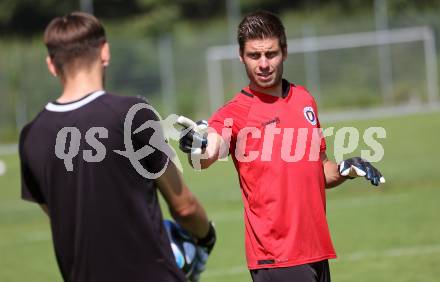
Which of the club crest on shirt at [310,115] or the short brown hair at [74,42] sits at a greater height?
the short brown hair at [74,42]

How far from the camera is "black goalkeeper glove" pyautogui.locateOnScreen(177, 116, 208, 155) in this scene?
3.63m

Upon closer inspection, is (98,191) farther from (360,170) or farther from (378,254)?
(378,254)

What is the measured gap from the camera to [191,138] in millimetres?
3656

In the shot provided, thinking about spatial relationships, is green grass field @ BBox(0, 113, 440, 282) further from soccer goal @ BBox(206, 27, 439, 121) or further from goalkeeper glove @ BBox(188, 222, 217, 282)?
soccer goal @ BBox(206, 27, 439, 121)

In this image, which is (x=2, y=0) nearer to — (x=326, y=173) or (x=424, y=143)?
(x=424, y=143)

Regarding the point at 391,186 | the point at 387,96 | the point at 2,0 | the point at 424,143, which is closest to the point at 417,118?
the point at 387,96

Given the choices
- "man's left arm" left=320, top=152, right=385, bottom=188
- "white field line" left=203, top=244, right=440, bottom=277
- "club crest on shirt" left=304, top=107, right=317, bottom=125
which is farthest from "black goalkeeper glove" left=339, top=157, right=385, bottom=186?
"white field line" left=203, top=244, right=440, bottom=277

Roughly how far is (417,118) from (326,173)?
69.6 ft

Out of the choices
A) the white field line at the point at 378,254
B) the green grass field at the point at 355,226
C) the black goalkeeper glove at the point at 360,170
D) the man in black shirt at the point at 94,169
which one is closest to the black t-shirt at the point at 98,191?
the man in black shirt at the point at 94,169

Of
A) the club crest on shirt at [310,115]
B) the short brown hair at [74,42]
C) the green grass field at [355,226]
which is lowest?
the green grass field at [355,226]

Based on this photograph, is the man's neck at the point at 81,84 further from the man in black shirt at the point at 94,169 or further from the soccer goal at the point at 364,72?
the soccer goal at the point at 364,72

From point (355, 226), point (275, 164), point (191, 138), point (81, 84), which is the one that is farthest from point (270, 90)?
point (355, 226)

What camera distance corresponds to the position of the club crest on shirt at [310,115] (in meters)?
4.20

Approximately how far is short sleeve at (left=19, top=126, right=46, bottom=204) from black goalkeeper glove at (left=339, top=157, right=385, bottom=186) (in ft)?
4.99
